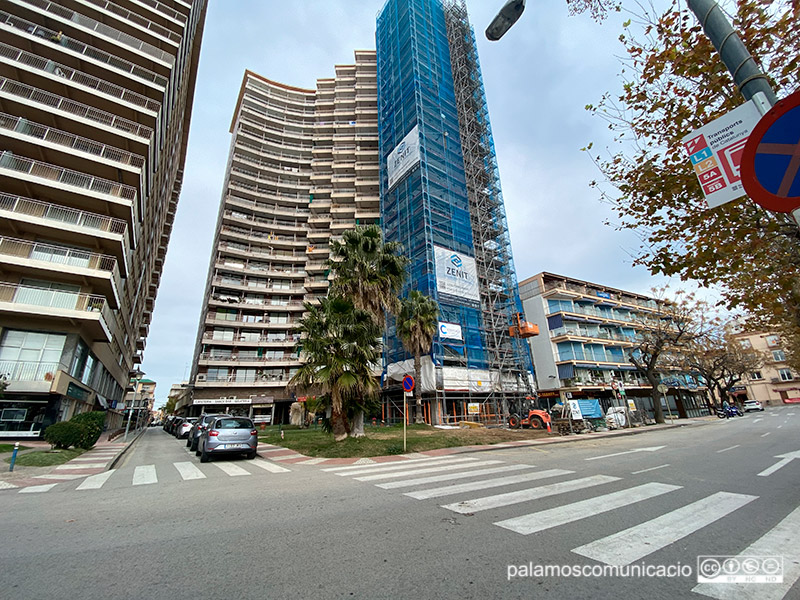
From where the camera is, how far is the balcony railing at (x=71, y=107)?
70.4 ft

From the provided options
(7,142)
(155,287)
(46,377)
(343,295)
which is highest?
(155,287)

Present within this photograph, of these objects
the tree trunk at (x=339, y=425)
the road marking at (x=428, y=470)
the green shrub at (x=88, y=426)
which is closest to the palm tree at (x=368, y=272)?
the tree trunk at (x=339, y=425)

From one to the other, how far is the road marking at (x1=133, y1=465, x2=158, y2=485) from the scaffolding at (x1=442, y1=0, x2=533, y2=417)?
23.1 m

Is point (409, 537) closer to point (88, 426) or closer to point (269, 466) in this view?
point (269, 466)

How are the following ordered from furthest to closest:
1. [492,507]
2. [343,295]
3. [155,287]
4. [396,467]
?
[155,287] → [343,295] → [396,467] → [492,507]

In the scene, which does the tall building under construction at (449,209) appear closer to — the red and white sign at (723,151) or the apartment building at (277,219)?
the apartment building at (277,219)

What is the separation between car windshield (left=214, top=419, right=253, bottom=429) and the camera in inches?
475

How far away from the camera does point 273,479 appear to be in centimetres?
805

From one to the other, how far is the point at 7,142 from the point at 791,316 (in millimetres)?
38579

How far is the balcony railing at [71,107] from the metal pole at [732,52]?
31.3 metres

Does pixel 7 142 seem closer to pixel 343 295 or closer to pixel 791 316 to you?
pixel 343 295

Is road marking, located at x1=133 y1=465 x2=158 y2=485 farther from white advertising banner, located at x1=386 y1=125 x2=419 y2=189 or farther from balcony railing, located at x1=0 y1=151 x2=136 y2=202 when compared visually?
white advertising banner, located at x1=386 y1=125 x2=419 y2=189

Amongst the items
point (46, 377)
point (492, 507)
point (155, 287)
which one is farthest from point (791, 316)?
point (155, 287)

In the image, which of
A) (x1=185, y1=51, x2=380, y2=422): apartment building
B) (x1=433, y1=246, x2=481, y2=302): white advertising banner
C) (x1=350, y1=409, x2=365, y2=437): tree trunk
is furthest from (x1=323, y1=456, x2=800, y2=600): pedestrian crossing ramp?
(x1=185, y1=51, x2=380, y2=422): apartment building
